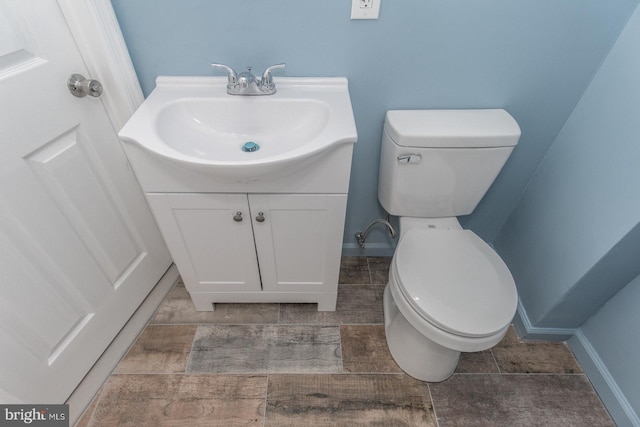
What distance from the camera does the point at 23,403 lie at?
91cm

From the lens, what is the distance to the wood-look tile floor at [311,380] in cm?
111

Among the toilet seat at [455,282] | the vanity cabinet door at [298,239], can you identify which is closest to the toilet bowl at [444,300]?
the toilet seat at [455,282]

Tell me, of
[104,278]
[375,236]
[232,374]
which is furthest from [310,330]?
[104,278]

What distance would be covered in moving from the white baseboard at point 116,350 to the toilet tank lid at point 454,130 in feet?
3.84

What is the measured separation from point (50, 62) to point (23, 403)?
3.08 feet

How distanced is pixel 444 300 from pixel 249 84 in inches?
34.9

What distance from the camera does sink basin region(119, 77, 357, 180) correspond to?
0.96m

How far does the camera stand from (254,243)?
3.61 feet

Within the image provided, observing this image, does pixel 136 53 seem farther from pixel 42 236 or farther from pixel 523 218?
pixel 523 218

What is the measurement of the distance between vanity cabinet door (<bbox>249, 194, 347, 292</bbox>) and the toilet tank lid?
1.03 ft

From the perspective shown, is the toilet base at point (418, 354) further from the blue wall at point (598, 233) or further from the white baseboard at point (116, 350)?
the white baseboard at point (116, 350)

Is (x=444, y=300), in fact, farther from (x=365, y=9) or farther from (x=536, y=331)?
(x=365, y=9)

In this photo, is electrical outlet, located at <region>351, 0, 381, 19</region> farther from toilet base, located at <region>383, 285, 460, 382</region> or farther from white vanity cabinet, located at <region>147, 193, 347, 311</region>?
toilet base, located at <region>383, 285, 460, 382</region>

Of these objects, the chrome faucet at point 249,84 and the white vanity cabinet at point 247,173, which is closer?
the white vanity cabinet at point 247,173
